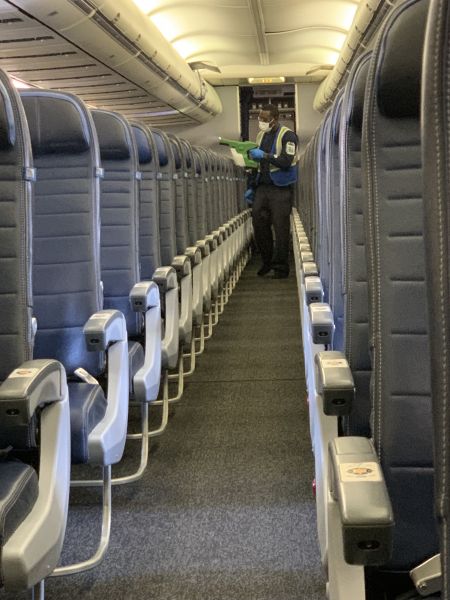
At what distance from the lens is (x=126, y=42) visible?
729 cm

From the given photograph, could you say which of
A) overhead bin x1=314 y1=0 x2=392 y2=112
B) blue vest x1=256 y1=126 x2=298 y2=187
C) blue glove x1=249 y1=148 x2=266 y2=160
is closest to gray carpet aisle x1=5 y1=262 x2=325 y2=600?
overhead bin x1=314 y1=0 x2=392 y2=112

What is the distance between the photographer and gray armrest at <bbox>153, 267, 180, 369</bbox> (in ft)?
12.0

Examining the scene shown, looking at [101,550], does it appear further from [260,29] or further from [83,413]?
[260,29]

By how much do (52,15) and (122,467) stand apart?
11.7 ft

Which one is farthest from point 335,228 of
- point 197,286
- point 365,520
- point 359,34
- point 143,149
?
point 359,34

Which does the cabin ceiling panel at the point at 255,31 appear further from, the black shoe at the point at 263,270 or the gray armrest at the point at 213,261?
the gray armrest at the point at 213,261

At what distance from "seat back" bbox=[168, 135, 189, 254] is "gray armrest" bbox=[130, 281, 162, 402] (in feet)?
4.70

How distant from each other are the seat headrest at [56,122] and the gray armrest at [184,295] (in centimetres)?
155

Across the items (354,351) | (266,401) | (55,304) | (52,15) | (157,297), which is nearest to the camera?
(354,351)

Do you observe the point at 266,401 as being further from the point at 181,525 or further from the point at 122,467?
the point at 181,525

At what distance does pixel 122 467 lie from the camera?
338 centimetres

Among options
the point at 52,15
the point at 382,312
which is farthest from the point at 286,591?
the point at 52,15

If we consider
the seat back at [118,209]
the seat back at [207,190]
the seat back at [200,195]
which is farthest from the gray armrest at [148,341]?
the seat back at [207,190]

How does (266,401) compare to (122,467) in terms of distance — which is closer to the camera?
(122,467)
